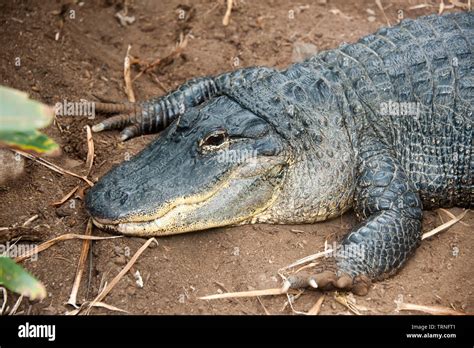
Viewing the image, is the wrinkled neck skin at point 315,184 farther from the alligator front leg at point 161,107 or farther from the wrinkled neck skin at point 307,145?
the alligator front leg at point 161,107

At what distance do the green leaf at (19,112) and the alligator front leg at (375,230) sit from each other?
2.11m

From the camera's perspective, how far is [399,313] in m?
3.62

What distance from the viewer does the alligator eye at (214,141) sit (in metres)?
3.93

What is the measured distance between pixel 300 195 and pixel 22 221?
1.78 metres

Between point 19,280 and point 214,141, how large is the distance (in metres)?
1.75

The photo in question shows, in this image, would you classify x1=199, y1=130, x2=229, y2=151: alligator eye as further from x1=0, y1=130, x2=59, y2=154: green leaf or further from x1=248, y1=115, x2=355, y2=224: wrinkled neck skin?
x1=0, y1=130, x2=59, y2=154: green leaf

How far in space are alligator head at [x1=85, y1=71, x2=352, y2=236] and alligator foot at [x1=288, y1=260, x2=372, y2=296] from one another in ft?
1.83

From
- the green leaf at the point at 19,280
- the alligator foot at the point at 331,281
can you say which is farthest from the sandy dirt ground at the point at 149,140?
the green leaf at the point at 19,280

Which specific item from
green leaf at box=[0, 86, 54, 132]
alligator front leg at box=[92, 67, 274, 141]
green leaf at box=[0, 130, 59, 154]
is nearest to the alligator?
alligator front leg at box=[92, 67, 274, 141]

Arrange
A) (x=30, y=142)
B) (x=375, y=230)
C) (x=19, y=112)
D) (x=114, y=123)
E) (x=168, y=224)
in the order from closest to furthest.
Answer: (x=19, y=112) < (x=30, y=142) < (x=168, y=224) < (x=375, y=230) < (x=114, y=123)

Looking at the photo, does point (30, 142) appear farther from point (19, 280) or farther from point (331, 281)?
point (331, 281)

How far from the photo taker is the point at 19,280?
8.09 ft

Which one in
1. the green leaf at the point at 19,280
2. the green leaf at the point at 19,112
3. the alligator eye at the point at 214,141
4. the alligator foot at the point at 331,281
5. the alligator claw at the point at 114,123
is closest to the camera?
the green leaf at the point at 19,112

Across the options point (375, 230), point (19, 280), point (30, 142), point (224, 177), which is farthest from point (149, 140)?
point (30, 142)
